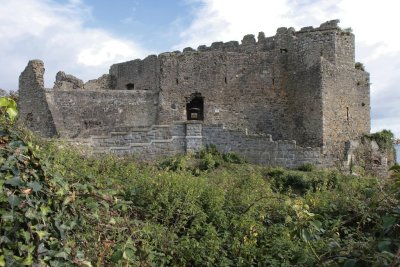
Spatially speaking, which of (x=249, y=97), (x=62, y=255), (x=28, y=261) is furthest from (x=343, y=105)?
(x=28, y=261)

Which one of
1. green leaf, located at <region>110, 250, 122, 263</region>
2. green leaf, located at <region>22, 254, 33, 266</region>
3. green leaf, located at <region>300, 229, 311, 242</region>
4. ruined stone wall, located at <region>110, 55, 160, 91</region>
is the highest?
ruined stone wall, located at <region>110, 55, 160, 91</region>

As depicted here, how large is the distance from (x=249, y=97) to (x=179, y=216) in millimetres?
14945

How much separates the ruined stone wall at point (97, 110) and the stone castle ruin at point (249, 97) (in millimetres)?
41

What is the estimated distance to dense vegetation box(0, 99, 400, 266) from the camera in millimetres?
5043

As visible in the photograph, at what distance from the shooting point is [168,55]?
2442cm

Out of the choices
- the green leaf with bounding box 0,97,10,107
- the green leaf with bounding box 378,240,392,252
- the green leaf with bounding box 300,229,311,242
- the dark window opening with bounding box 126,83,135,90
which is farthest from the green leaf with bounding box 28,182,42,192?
the dark window opening with bounding box 126,83,135,90

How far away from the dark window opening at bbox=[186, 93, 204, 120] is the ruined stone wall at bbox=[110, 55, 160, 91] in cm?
378

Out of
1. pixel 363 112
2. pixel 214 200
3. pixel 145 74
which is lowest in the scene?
pixel 214 200

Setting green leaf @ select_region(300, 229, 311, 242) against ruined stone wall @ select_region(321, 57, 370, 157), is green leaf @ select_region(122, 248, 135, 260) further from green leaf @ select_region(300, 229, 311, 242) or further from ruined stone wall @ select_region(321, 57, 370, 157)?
ruined stone wall @ select_region(321, 57, 370, 157)

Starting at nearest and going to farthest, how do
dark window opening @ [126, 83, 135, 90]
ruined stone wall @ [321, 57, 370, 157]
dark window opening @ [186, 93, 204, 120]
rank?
ruined stone wall @ [321, 57, 370, 157] < dark window opening @ [186, 93, 204, 120] < dark window opening @ [126, 83, 135, 90]

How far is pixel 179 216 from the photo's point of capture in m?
9.82

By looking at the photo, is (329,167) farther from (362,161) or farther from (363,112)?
(363,112)

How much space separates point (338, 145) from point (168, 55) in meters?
8.30

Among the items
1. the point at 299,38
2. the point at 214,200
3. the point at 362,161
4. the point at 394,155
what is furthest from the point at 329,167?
Answer: the point at 214,200
